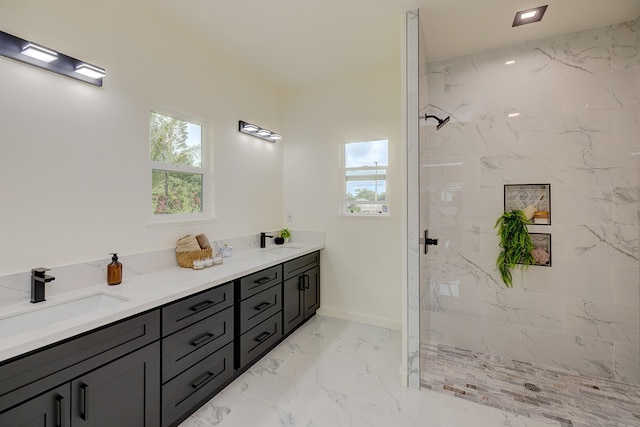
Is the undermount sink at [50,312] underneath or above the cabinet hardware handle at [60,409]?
above

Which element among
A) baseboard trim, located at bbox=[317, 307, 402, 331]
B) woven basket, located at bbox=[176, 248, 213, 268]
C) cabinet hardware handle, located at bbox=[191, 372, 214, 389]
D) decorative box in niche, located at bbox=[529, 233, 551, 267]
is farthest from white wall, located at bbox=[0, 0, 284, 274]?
decorative box in niche, located at bbox=[529, 233, 551, 267]

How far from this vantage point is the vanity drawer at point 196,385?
1718 mm

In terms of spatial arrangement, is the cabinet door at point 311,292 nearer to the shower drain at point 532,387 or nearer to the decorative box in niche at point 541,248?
the shower drain at point 532,387

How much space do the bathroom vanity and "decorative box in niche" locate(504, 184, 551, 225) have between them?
2.24 metres

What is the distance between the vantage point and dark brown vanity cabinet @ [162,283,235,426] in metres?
1.72

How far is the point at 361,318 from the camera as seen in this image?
3.42 meters

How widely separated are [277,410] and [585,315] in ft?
8.70

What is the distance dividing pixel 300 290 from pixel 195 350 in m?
1.41

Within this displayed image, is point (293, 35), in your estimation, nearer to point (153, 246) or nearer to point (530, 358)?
point (153, 246)

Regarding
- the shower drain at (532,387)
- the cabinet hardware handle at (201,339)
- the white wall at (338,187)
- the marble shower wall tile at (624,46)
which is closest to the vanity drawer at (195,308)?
the cabinet hardware handle at (201,339)

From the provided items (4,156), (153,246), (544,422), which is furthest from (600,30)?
(4,156)

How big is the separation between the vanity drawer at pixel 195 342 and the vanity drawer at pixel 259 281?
194 mm

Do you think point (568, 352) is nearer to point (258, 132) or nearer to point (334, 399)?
point (334, 399)

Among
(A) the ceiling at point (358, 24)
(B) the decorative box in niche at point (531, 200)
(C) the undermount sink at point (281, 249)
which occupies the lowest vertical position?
(C) the undermount sink at point (281, 249)
